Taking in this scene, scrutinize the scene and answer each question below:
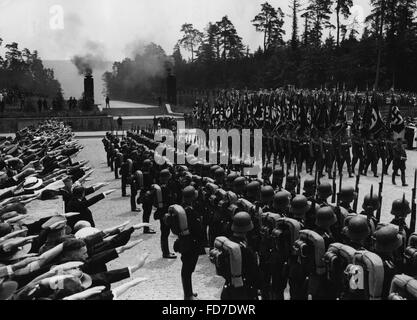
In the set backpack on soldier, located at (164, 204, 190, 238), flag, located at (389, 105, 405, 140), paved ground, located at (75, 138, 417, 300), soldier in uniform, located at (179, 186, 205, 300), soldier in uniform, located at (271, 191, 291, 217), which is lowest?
paved ground, located at (75, 138, 417, 300)

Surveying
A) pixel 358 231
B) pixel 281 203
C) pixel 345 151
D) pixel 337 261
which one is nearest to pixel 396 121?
pixel 345 151

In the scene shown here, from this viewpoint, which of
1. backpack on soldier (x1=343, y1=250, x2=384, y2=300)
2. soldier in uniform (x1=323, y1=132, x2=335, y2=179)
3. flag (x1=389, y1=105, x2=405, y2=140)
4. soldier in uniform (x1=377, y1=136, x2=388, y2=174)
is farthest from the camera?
soldier in uniform (x1=323, y1=132, x2=335, y2=179)

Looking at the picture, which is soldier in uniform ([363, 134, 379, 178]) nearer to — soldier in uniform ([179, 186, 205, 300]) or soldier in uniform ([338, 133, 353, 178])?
soldier in uniform ([338, 133, 353, 178])

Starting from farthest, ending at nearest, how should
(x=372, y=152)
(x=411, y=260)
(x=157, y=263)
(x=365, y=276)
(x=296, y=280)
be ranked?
(x=372, y=152) < (x=157, y=263) < (x=296, y=280) < (x=411, y=260) < (x=365, y=276)

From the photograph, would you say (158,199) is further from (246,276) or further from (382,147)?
(382,147)

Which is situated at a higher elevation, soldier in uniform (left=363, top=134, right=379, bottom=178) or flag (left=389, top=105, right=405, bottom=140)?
flag (left=389, top=105, right=405, bottom=140)

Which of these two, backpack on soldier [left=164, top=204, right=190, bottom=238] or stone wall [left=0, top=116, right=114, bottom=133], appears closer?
backpack on soldier [left=164, top=204, right=190, bottom=238]

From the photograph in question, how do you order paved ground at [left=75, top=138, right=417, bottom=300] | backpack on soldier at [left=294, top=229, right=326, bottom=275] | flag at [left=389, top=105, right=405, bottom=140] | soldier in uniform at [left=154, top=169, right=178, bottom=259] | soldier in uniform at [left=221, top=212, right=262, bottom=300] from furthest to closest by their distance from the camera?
flag at [left=389, top=105, right=405, bottom=140] < soldier in uniform at [left=154, top=169, right=178, bottom=259] < paved ground at [left=75, top=138, right=417, bottom=300] < backpack on soldier at [left=294, top=229, right=326, bottom=275] < soldier in uniform at [left=221, top=212, right=262, bottom=300]

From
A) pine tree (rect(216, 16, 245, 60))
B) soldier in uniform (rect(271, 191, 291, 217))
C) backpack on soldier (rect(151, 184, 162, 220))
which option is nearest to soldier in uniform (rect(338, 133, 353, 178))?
backpack on soldier (rect(151, 184, 162, 220))

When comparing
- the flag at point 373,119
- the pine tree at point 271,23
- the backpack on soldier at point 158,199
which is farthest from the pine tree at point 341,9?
the backpack on soldier at point 158,199

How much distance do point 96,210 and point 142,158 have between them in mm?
2066

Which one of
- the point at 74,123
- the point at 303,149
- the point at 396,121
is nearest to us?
the point at 396,121

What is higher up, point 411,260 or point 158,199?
point 411,260
